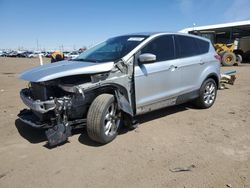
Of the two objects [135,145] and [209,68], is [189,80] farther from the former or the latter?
[135,145]

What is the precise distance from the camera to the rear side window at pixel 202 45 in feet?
22.2

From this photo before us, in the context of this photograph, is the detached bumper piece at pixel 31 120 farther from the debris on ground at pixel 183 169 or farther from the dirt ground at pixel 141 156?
the debris on ground at pixel 183 169

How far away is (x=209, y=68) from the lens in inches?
270

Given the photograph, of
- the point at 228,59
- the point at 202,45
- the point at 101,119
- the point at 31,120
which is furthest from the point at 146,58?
the point at 228,59

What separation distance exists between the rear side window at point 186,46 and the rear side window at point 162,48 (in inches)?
8.6

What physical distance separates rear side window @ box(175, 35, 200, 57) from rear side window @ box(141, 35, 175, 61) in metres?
0.22

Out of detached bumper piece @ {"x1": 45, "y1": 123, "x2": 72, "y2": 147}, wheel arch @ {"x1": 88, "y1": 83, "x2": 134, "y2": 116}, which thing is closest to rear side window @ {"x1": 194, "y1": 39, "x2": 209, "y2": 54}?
wheel arch @ {"x1": 88, "y1": 83, "x2": 134, "y2": 116}

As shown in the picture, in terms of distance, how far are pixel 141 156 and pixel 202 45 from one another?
3762 millimetres

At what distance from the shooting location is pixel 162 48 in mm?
5672

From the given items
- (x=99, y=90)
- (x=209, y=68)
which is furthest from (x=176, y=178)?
(x=209, y=68)

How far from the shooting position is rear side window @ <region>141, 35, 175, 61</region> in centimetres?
540

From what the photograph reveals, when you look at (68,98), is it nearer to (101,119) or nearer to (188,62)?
(101,119)

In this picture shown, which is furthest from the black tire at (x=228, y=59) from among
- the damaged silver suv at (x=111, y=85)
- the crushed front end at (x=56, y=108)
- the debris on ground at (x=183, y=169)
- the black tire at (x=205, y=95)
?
the debris on ground at (x=183, y=169)

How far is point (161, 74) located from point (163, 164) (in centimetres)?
206
